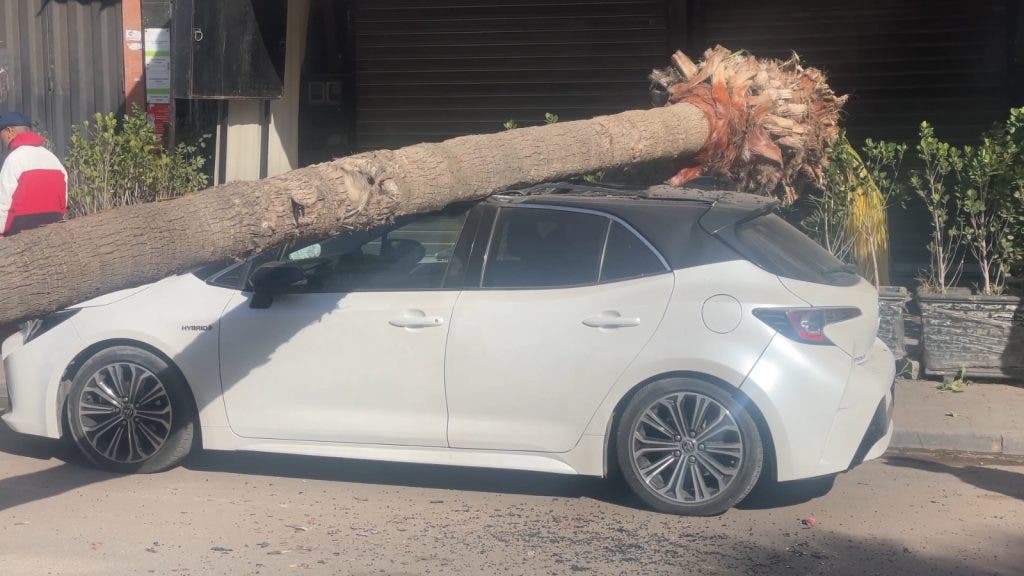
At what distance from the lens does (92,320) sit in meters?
5.98

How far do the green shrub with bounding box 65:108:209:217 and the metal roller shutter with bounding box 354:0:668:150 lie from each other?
2.35m

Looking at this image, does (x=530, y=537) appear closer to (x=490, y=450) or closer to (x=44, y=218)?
(x=490, y=450)

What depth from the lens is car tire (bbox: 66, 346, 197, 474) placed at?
5914mm

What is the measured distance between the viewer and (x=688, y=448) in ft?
17.5

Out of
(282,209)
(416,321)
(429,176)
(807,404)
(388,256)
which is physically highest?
(429,176)

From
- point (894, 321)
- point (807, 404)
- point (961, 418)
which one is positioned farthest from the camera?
point (894, 321)

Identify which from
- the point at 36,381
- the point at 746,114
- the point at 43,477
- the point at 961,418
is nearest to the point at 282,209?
the point at 36,381

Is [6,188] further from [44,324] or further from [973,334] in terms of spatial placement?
[973,334]

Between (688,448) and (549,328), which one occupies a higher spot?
(549,328)

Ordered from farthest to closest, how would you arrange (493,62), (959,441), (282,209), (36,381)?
(493,62) < (959,441) < (36,381) < (282,209)

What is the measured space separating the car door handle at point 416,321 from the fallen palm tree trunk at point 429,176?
0.48m

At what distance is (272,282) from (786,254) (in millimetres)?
2506

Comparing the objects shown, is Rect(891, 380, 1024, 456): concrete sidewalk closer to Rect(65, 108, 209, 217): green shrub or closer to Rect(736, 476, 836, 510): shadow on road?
Rect(736, 476, 836, 510): shadow on road

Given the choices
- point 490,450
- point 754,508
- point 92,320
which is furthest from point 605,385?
point 92,320
